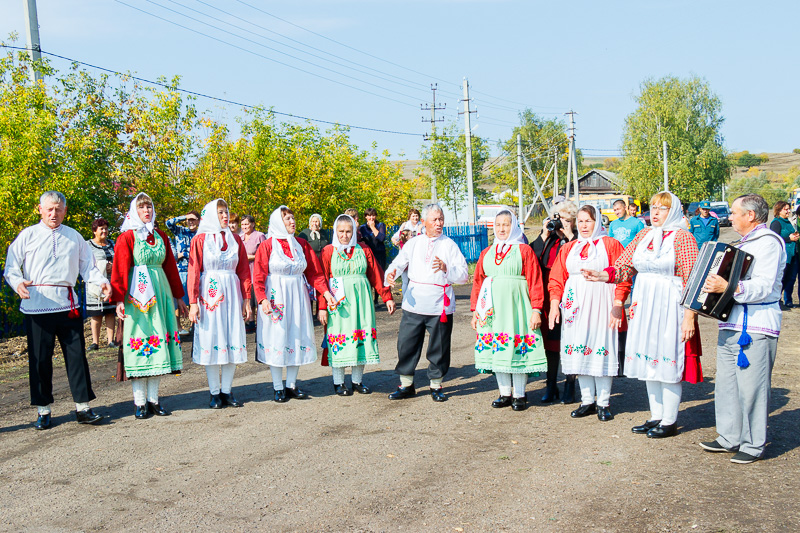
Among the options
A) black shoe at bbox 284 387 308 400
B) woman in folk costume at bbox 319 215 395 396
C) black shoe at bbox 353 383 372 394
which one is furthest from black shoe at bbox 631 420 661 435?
black shoe at bbox 284 387 308 400

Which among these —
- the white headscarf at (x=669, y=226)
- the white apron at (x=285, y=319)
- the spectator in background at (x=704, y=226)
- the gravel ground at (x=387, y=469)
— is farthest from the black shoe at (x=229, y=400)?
the spectator in background at (x=704, y=226)

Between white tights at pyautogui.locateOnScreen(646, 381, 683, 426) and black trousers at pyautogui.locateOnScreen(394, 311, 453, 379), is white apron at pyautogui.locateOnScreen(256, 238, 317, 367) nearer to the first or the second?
black trousers at pyautogui.locateOnScreen(394, 311, 453, 379)

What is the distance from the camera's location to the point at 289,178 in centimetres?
1698

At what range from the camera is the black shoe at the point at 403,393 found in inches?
286

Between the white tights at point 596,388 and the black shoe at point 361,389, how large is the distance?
226 cm

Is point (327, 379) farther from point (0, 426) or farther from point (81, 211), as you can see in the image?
point (81, 211)

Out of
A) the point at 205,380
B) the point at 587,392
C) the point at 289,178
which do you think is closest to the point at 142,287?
the point at 205,380

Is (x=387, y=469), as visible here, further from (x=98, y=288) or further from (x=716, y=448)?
(x=98, y=288)

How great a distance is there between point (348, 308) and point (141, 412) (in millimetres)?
2209

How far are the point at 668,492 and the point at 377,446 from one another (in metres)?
2.21

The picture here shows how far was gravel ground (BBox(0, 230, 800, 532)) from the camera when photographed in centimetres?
429

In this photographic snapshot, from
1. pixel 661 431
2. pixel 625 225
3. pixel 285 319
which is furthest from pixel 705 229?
pixel 285 319

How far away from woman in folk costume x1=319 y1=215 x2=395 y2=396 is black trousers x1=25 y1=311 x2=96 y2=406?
7.62 feet

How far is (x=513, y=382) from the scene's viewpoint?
269 inches
